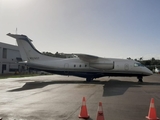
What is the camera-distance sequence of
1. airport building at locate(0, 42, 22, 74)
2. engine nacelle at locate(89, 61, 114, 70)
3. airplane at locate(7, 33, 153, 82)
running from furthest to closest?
airport building at locate(0, 42, 22, 74)
airplane at locate(7, 33, 153, 82)
engine nacelle at locate(89, 61, 114, 70)

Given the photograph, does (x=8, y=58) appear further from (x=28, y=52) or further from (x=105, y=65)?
(x=105, y=65)

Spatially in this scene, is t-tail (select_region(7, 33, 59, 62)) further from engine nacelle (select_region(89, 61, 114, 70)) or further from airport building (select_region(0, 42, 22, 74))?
airport building (select_region(0, 42, 22, 74))

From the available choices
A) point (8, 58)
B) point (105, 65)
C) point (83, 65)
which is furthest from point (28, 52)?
point (8, 58)

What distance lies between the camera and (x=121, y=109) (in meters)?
8.99

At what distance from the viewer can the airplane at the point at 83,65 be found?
25344 mm

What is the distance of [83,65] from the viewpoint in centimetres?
2652

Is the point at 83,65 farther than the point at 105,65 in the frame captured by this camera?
Yes

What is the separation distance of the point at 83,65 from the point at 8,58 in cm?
4706

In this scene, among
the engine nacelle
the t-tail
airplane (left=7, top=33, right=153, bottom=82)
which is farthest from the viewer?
the t-tail

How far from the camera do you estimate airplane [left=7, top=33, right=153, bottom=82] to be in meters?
25.3

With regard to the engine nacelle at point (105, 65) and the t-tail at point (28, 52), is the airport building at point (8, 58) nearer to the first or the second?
the t-tail at point (28, 52)

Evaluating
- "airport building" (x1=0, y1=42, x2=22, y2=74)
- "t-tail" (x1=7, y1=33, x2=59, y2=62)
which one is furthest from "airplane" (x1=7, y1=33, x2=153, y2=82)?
"airport building" (x1=0, y1=42, x2=22, y2=74)

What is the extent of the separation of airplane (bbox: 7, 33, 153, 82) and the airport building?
3731 centimetres

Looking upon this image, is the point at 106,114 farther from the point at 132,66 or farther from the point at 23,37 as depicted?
the point at 23,37
